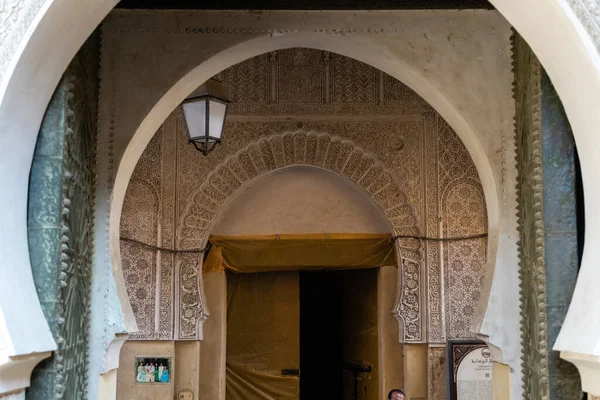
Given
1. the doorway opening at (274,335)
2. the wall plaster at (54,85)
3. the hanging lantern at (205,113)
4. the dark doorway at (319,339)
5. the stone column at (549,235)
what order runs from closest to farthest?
the wall plaster at (54,85) → the stone column at (549,235) → the hanging lantern at (205,113) → the doorway opening at (274,335) → the dark doorway at (319,339)

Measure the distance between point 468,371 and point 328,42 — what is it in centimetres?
286

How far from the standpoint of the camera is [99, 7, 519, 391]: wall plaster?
3.37 metres

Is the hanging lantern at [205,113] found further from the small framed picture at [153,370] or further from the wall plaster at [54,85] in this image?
the small framed picture at [153,370]

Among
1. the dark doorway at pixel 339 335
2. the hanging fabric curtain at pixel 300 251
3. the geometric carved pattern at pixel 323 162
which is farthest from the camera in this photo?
the dark doorway at pixel 339 335

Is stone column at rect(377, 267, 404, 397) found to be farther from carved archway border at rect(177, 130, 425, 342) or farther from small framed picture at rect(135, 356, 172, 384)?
small framed picture at rect(135, 356, 172, 384)

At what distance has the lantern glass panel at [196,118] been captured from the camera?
394 centimetres

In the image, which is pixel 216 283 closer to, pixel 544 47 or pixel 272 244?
pixel 272 244

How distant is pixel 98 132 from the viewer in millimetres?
3346

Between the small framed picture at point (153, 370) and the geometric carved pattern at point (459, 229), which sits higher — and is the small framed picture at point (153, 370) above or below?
below

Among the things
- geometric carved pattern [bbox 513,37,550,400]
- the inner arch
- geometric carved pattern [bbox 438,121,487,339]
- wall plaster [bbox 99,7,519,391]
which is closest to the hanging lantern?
wall plaster [bbox 99,7,519,391]

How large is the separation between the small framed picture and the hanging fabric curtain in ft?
2.40

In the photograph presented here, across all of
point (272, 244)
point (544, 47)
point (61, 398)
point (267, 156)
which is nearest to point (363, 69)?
point (267, 156)

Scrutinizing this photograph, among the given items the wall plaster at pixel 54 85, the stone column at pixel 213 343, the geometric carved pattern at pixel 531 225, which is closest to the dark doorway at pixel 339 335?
the stone column at pixel 213 343

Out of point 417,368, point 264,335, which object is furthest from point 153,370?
point 417,368
